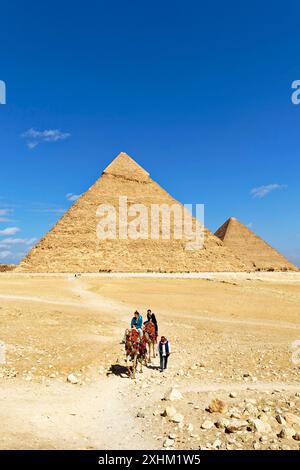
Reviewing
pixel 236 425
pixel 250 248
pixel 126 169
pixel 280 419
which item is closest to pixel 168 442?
pixel 236 425

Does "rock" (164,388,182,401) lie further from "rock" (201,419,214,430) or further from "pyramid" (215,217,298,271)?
"pyramid" (215,217,298,271)

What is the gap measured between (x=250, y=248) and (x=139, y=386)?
83171 mm

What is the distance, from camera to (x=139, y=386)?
763 cm

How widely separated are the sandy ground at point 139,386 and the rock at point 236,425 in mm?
21

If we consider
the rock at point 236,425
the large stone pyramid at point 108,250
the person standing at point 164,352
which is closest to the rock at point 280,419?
the rock at point 236,425

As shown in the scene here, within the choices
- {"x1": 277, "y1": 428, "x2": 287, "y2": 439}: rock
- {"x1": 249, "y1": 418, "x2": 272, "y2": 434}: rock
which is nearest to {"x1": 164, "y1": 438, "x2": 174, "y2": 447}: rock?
{"x1": 249, "y1": 418, "x2": 272, "y2": 434}: rock

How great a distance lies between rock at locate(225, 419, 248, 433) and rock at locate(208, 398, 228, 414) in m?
0.43

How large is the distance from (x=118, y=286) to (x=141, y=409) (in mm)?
25754

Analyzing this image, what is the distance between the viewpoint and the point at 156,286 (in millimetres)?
32688

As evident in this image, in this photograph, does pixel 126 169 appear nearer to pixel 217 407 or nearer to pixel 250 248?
pixel 250 248

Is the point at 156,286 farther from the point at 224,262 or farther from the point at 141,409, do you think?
the point at 224,262

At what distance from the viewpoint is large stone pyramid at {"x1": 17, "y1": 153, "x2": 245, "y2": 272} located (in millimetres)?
59531
